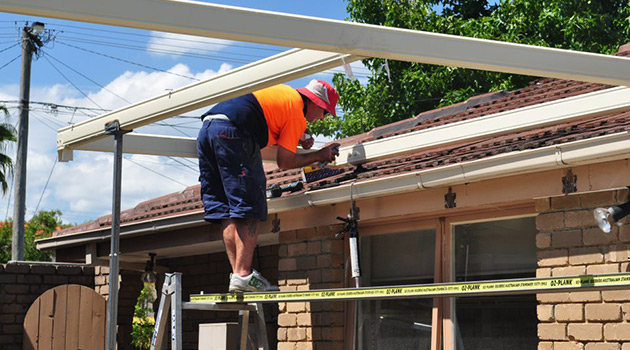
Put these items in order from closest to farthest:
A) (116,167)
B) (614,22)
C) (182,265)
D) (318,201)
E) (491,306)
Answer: (116,167)
(491,306)
(318,201)
(182,265)
(614,22)

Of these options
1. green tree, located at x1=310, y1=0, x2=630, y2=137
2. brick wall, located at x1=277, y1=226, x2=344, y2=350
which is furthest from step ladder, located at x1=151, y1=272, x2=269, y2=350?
green tree, located at x1=310, y1=0, x2=630, y2=137

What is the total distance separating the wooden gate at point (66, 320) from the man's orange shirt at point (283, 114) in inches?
245

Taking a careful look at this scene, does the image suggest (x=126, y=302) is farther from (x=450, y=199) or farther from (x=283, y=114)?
(x=283, y=114)

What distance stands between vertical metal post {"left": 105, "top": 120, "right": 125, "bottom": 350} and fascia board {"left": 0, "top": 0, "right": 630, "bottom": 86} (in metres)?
1.86

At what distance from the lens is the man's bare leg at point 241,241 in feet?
17.7

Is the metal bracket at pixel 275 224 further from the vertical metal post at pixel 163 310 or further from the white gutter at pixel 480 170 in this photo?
the vertical metal post at pixel 163 310

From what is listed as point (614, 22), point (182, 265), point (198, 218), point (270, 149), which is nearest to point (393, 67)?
point (614, 22)

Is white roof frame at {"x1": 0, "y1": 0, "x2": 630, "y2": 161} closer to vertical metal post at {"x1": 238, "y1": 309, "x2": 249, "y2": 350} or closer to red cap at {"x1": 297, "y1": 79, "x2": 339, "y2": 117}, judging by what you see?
red cap at {"x1": 297, "y1": 79, "x2": 339, "y2": 117}

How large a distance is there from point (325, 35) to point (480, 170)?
7.59 ft

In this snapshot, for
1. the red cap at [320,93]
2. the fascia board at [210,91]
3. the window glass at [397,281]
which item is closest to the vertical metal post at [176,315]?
the fascia board at [210,91]

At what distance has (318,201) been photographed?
24.3ft

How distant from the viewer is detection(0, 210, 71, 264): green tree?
126ft

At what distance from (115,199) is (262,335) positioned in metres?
1.35

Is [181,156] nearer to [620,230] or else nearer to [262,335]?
[262,335]
